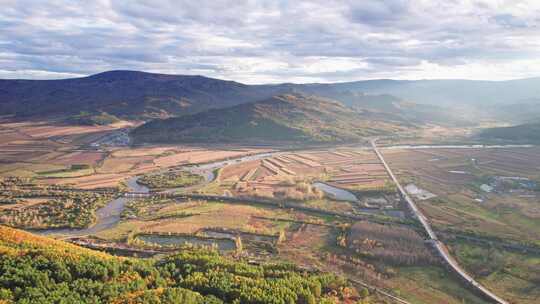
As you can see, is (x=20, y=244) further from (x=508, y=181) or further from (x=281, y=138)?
(x=281, y=138)

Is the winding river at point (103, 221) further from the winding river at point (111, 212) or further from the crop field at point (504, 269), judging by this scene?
the crop field at point (504, 269)

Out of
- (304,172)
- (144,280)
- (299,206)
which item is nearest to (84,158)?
(304,172)


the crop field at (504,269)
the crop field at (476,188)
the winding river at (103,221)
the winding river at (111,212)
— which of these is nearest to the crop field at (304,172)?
the winding river at (111,212)

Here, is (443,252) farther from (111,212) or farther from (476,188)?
(111,212)

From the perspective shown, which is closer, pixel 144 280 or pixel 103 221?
pixel 144 280

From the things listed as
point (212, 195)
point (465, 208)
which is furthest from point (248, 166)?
point (465, 208)

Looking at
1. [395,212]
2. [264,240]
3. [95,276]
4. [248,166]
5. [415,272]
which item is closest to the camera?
[95,276]
